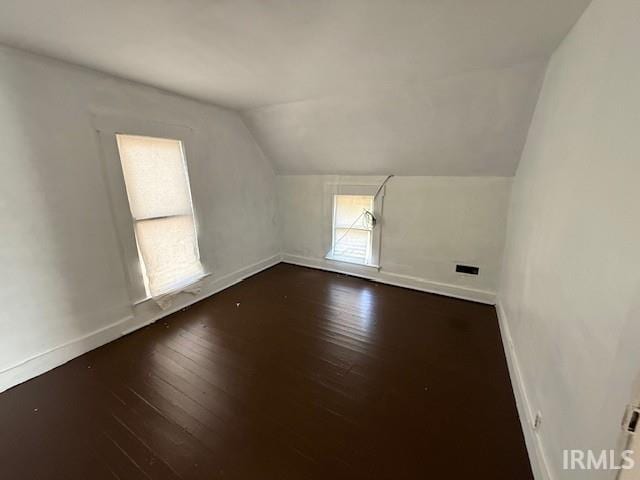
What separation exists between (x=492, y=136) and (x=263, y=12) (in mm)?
2132

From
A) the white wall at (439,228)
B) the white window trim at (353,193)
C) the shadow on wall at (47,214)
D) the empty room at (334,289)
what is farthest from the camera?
the white window trim at (353,193)

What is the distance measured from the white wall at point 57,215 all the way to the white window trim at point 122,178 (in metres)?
0.05

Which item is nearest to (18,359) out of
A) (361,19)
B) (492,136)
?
(361,19)

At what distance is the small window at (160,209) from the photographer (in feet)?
7.56

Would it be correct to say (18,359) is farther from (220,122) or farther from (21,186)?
(220,122)

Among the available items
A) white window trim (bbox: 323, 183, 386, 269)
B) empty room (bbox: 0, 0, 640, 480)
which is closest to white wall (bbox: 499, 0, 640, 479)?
empty room (bbox: 0, 0, 640, 480)

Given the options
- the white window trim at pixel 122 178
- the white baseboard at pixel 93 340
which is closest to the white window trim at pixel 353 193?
the white baseboard at pixel 93 340

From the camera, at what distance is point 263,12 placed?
1.27 meters

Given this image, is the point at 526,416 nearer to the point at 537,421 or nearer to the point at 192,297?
the point at 537,421

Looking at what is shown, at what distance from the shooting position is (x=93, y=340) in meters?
2.13

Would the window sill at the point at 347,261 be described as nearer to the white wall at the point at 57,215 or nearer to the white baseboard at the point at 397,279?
the white baseboard at the point at 397,279

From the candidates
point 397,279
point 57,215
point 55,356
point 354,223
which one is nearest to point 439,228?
point 397,279

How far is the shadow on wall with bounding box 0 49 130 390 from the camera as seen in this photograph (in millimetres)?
1671

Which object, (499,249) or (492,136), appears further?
(499,249)
